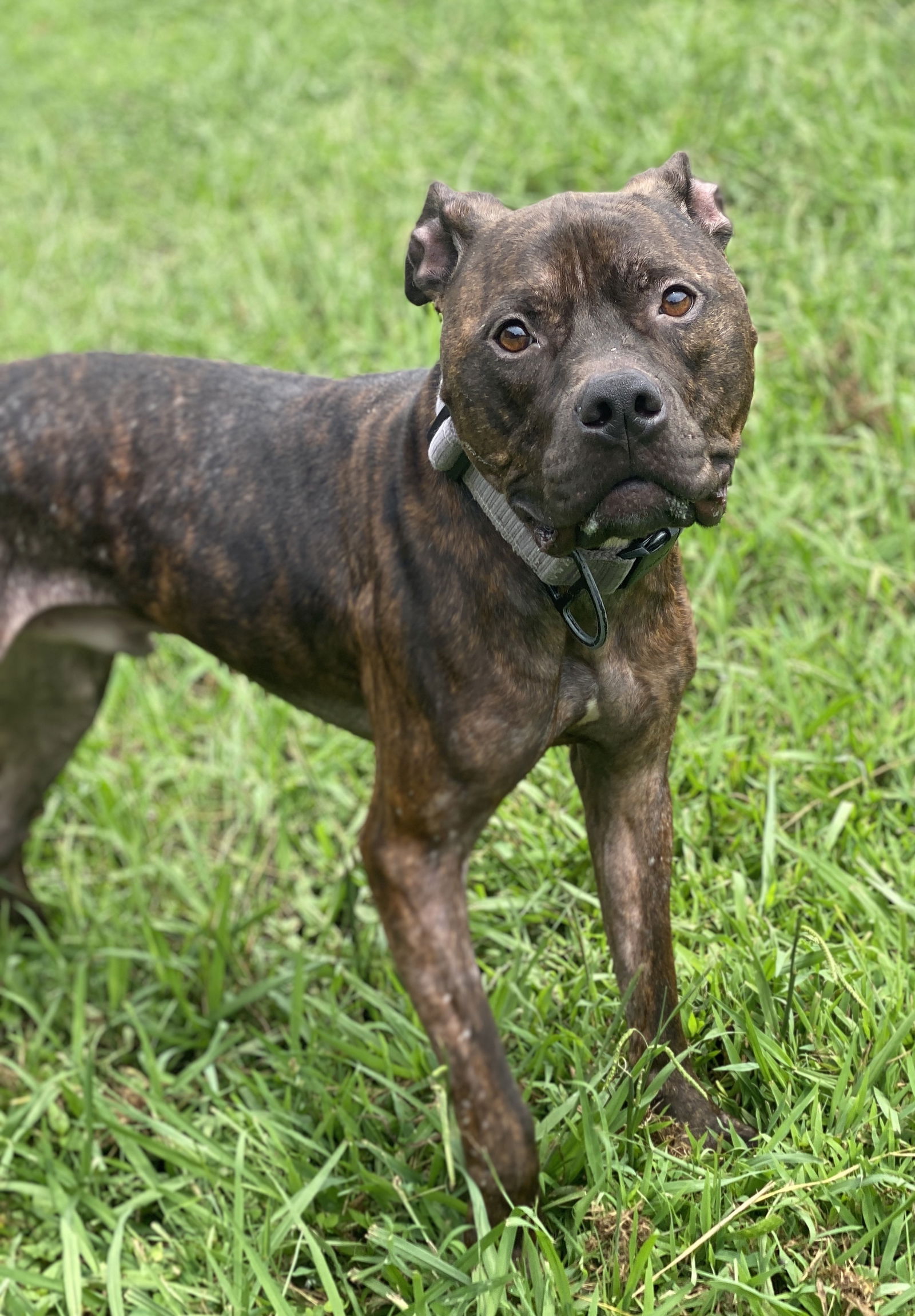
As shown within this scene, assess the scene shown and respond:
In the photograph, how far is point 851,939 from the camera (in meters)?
3.45

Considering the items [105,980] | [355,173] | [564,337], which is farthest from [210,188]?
[564,337]

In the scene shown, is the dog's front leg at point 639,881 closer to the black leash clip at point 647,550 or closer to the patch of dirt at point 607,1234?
the patch of dirt at point 607,1234

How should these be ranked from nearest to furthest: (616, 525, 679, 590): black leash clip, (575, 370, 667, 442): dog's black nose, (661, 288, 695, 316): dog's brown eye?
(575, 370, 667, 442): dog's black nose
(661, 288, 695, 316): dog's brown eye
(616, 525, 679, 590): black leash clip

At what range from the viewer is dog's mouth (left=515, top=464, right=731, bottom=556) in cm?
260

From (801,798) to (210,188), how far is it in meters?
5.44

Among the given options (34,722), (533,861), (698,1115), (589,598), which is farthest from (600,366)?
(34,722)

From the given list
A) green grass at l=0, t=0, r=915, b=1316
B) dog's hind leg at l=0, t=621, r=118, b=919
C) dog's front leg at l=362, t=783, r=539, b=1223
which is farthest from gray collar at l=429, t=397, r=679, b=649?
dog's hind leg at l=0, t=621, r=118, b=919

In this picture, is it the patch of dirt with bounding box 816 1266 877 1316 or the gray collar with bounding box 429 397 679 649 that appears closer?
the patch of dirt with bounding box 816 1266 877 1316

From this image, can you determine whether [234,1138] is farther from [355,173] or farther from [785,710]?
[355,173]

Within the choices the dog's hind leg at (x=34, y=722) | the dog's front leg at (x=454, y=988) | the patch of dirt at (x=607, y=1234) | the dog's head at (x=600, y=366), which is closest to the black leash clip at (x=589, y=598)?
the dog's head at (x=600, y=366)

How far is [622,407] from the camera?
98.2 inches

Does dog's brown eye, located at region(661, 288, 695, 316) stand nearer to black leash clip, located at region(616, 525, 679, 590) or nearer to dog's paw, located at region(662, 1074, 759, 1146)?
black leash clip, located at region(616, 525, 679, 590)

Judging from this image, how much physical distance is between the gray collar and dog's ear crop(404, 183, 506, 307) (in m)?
0.25

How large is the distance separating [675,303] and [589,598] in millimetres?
589
